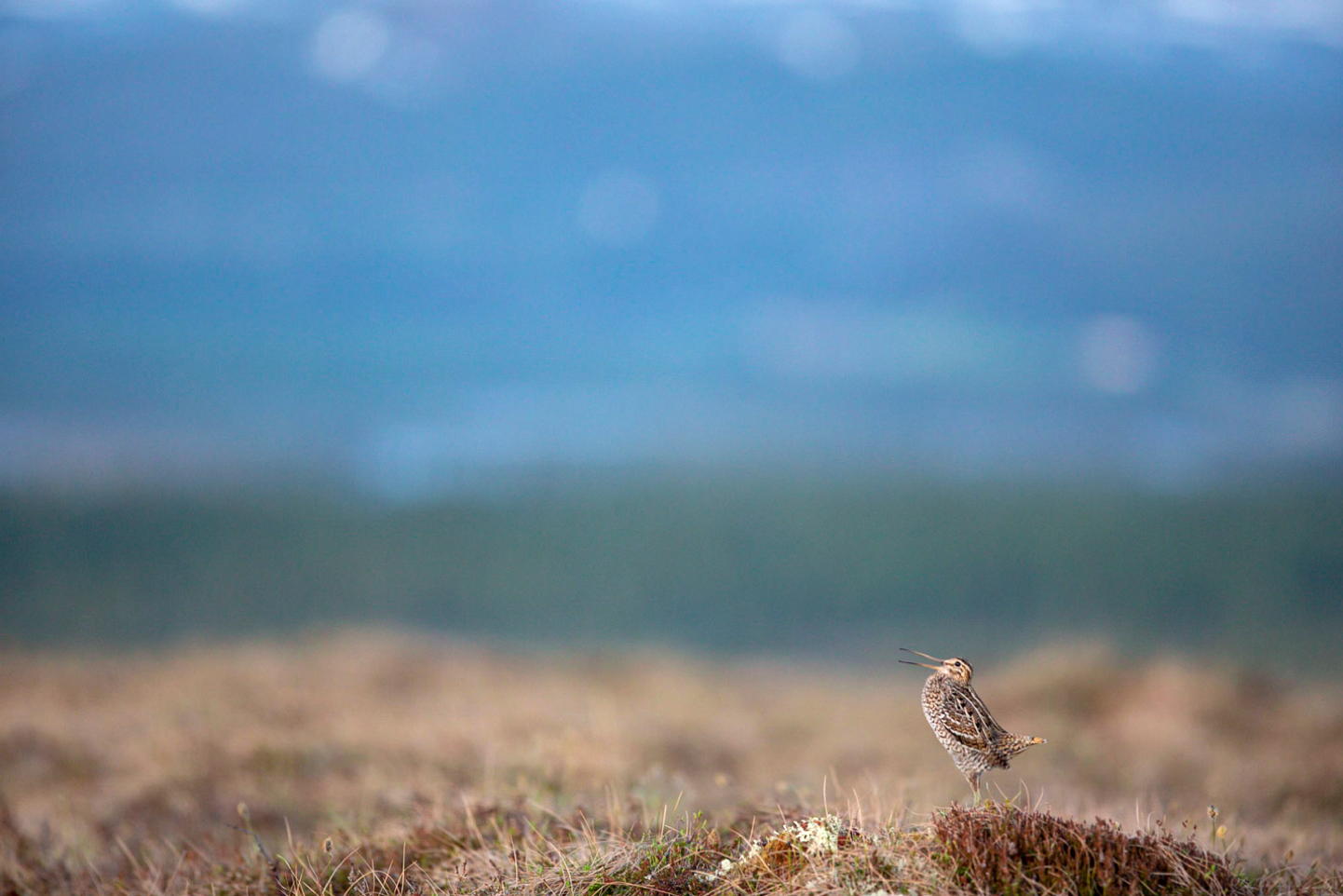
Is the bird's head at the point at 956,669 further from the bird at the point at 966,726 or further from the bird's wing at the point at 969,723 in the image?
the bird's wing at the point at 969,723

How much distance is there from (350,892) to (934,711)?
8.12 ft

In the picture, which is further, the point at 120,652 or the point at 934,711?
the point at 120,652

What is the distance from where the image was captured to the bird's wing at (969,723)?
3.59 meters

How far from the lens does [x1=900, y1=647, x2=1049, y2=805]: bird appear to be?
361cm

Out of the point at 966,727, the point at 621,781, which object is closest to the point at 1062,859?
the point at 966,727

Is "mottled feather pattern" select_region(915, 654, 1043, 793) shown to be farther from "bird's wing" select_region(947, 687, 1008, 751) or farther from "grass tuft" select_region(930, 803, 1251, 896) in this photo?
"grass tuft" select_region(930, 803, 1251, 896)

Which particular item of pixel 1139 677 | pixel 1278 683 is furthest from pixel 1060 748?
pixel 1278 683

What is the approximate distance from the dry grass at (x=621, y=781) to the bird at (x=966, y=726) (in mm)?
253

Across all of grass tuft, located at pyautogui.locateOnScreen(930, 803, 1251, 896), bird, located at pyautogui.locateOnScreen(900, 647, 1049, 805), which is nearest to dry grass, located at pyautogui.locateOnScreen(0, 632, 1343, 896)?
grass tuft, located at pyautogui.locateOnScreen(930, 803, 1251, 896)

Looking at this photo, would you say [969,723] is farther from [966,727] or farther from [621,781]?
[621,781]

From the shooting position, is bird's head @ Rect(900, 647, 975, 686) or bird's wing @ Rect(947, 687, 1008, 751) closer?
bird's wing @ Rect(947, 687, 1008, 751)

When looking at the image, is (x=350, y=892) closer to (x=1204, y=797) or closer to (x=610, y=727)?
(x=610, y=727)

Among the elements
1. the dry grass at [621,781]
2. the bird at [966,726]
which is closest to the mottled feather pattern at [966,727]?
the bird at [966,726]

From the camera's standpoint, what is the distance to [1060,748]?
9016 millimetres
